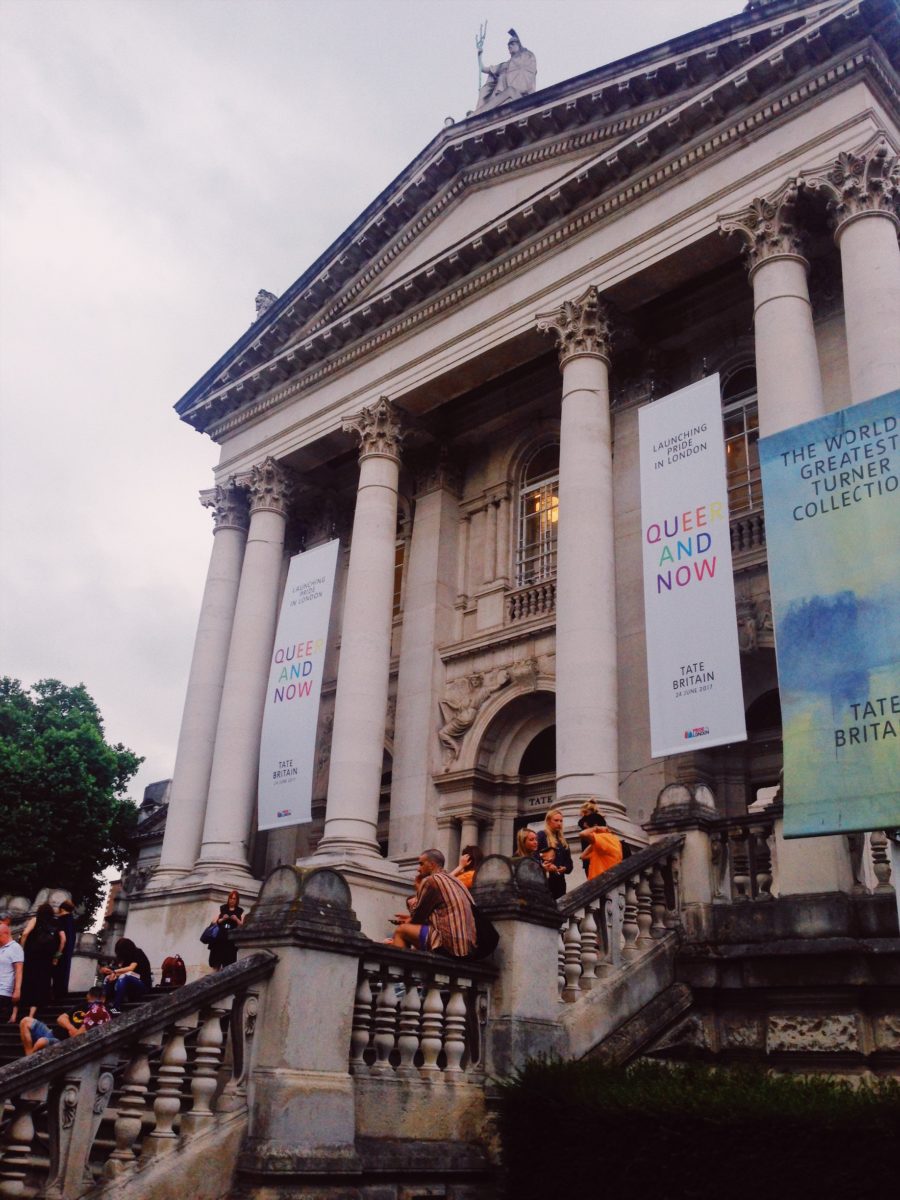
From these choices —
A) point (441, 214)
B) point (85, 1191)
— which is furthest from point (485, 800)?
point (85, 1191)

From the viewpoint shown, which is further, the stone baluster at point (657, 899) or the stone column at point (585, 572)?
the stone column at point (585, 572)

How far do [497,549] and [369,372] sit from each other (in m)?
4.44

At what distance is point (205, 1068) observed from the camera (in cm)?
666

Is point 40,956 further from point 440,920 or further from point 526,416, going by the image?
point 526,416

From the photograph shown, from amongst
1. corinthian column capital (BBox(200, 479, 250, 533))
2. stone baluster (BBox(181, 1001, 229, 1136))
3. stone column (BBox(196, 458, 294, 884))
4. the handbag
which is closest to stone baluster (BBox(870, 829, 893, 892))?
the handbag

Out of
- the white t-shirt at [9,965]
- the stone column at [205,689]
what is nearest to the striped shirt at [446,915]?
the white t-shirt at [9,965]

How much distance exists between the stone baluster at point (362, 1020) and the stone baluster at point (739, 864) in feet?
15.1

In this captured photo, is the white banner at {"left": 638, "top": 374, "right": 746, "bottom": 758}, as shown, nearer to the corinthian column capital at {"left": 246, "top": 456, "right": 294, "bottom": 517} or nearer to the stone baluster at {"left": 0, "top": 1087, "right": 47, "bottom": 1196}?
the stone baluster at {"left": 0, "top": 1087, "right": 47, "bottom": 1196}

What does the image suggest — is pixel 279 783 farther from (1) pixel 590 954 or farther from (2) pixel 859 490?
(2) pixel 859 490

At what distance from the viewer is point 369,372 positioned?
69.4 ft

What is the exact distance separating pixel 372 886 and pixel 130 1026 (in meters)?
10.3

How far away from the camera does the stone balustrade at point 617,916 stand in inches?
357

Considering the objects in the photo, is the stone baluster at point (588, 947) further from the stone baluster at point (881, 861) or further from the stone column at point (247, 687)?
the stone column at point (247, 687)

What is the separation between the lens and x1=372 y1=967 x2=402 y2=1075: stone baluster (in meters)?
7.57
